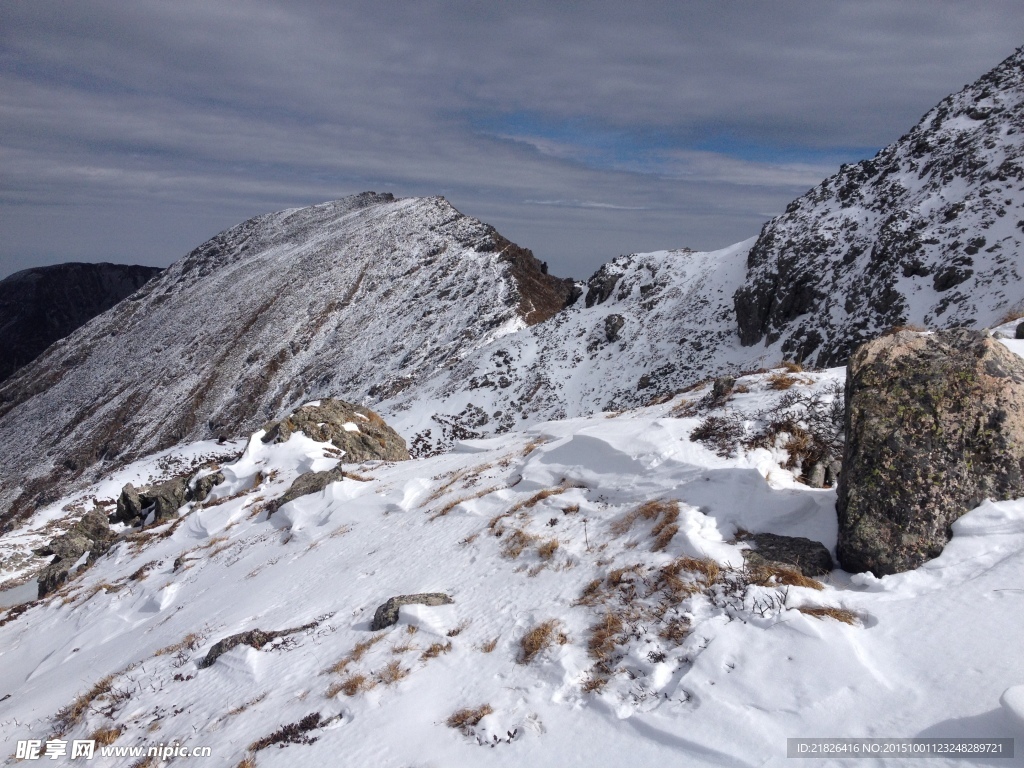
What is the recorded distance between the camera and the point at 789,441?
8.92 metres

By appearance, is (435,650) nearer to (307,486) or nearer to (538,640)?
(538,640)

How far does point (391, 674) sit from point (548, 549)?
285cm

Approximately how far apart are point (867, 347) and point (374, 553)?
9.23 metres

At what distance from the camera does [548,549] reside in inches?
334

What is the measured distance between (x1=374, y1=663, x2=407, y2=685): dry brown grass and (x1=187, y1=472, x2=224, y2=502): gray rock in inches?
594

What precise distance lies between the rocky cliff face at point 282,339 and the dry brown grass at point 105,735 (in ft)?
121

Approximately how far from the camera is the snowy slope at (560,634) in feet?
15.2

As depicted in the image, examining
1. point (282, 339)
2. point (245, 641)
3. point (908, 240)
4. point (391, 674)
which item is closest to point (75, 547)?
point (245, 641)

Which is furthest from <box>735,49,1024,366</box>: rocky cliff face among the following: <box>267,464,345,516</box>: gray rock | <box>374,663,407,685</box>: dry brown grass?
<box>374,663,407,685</box>: dry brown grass

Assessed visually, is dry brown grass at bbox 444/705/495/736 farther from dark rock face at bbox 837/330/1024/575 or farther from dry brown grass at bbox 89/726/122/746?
dry brown grass at bbox 89/726/122/746

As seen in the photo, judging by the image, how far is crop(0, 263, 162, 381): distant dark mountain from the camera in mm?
166000

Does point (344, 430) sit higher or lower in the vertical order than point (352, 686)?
lower

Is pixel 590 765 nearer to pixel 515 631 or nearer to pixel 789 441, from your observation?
pixel 515 631

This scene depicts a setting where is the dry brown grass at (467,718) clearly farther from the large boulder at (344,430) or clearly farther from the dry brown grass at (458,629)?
the large boulder at (344,430)
